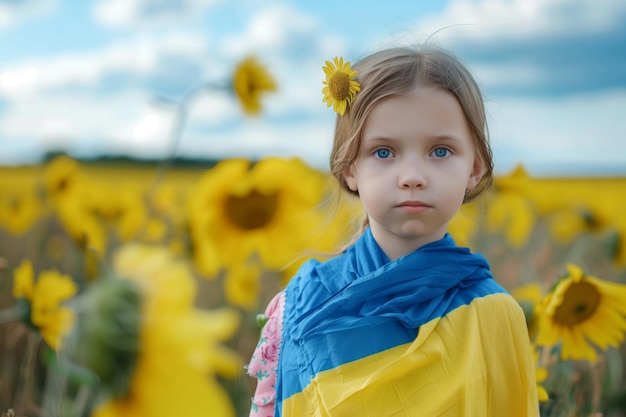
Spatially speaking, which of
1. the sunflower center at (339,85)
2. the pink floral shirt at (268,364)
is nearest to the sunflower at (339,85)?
the sunflower center at (339,85)

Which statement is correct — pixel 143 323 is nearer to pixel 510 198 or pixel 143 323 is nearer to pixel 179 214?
pixel 179 214

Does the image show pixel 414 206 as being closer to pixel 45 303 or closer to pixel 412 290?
pixel 412 290

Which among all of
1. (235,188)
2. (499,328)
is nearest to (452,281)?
(499,328)

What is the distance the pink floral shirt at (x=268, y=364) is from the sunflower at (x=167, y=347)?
0.04 metres

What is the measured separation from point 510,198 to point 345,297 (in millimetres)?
894

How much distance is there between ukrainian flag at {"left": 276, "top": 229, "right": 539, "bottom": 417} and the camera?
833mm

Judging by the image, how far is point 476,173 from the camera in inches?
35.8

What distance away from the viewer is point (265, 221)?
151 centimetres

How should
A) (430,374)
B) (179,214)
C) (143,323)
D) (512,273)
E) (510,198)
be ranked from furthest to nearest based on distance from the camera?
(512,273) < (510,198) < (179,214) < (143,323) < (430,374)

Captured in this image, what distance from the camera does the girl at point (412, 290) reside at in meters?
0.83

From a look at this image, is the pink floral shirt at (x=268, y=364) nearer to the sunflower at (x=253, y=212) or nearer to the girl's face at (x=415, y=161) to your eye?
the girl's face at (x=415, y=161)

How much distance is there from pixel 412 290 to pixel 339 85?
22 centimetres

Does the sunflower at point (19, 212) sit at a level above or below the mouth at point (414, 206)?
below

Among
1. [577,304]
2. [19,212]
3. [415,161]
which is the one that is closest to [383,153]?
[415,161]
